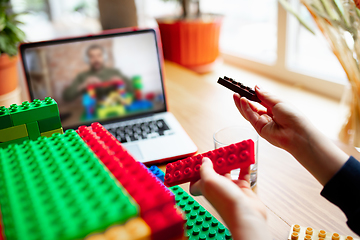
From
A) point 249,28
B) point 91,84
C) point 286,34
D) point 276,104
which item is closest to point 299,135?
point 276,104

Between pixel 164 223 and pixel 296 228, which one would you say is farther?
pixel 296 228

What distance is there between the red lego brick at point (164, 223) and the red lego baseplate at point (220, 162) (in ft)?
0.53

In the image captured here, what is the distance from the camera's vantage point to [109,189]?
285mm

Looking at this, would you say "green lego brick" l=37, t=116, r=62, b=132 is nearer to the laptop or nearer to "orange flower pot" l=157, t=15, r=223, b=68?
the laptop

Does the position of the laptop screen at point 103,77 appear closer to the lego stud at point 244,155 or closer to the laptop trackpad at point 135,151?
the laptop trackpad at point 135,151

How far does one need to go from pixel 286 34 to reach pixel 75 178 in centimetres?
127

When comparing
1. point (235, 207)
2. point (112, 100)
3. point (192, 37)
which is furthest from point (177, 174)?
point (192, 37)

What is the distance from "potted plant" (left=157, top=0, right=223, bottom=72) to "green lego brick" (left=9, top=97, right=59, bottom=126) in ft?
4.12

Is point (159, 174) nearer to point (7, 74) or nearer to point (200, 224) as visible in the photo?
point (200, 224)

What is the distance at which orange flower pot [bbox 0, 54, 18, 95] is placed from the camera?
4.17 ft

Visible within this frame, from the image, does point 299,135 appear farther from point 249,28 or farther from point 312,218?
point 249,28

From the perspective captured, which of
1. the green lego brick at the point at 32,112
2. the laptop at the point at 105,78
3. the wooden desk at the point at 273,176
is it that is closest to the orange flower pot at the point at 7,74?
the laptop at the point at 105,78

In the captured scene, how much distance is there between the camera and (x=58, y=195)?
28 cm

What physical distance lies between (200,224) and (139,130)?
367 mm
